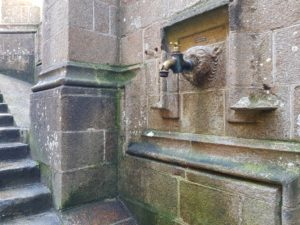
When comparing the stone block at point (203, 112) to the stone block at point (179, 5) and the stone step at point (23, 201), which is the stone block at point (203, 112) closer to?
the stone block at point (179, 5)

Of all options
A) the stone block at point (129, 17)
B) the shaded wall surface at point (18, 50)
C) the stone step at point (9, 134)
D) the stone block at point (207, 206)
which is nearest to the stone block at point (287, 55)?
the stone block at point (207, 206)

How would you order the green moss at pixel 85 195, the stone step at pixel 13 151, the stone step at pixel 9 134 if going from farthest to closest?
the stone step at pixel 9 134 < the stone step at pixel 13 151 < the green moss at pixel 85 195

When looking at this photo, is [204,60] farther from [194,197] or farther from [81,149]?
[81,149]

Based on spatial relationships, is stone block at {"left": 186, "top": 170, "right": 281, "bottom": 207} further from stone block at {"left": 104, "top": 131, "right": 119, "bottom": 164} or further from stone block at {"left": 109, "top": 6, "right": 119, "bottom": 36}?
stone block at {"left": 109, "top": 6, "right": 119, "bottom": 36}

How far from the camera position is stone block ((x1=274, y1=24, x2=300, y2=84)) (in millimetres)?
1339

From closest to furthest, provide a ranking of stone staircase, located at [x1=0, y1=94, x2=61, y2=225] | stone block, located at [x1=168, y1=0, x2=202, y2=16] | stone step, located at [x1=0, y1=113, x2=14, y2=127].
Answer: stone block, located at [x1=168, y1=0, x2=202, y2=16]
stone staircase, located at [x1=0, y1=94, x2=61, y2=225]
stone step, located at [x1=0, y1=113, x2=14, y2=127]

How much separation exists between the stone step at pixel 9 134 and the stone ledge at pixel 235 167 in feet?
4.41

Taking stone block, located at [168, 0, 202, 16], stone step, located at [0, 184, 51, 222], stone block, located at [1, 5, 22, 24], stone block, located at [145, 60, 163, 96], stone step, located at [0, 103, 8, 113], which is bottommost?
stone step, located at [0, 184, 51, 222]

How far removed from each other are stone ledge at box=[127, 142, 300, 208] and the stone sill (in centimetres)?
8

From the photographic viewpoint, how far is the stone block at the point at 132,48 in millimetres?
2312

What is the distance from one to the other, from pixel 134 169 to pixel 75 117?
620 mm

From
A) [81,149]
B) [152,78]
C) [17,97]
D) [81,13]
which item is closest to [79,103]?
[81,149]

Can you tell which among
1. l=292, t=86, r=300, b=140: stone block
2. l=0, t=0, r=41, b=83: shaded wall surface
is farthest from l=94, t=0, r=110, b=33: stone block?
l=0, t=0, r=41, b=83: shaded wall surface

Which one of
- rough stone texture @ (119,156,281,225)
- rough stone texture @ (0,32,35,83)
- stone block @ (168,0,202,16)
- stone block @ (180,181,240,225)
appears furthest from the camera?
rough stone texture @ (0,32,35,83)
